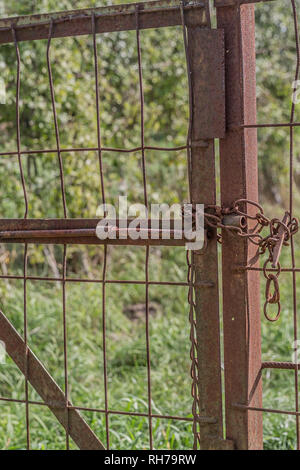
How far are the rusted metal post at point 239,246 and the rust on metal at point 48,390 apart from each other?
1.48 ft

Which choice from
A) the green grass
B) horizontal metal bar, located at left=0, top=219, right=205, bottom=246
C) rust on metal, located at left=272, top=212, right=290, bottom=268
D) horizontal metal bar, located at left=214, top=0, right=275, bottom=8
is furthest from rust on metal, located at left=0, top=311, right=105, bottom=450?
horizontal metal bar, located at left=214, top=0, right=275, bottom=8

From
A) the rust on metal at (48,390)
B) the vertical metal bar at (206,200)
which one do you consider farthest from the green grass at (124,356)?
the vertical metal bar at (206,200)

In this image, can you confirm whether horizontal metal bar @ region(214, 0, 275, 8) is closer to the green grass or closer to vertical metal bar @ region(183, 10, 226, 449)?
vertical metal bar @ region(183, 10, 226, 449)

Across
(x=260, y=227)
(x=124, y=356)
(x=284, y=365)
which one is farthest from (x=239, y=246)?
(x=124, y=356)

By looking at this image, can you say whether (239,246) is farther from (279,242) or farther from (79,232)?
(79,232)

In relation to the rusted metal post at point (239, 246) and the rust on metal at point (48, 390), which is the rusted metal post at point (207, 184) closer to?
the rusted metal post at point (239, 246)

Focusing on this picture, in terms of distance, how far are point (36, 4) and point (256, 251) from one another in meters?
3.34

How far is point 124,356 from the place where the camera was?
13.3 feet

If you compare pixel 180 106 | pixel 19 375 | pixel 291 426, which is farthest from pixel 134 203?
pixel 291 426

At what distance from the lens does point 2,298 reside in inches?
173

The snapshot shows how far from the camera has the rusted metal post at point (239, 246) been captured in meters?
1.67

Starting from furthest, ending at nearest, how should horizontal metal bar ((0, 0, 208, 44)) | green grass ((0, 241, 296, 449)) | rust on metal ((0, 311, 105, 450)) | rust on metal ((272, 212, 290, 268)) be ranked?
green grass ((0, 241, 296, 449)) → rust on metal ((0, 311, 105, 450)) → horizontal metal bar ((0, 0, 208, 44)) → rust on metal ((272, 212, 290, 268))

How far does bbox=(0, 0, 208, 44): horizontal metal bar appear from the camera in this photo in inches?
67.1

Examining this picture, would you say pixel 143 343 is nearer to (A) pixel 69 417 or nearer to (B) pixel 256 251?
(A) pixel 69 417
